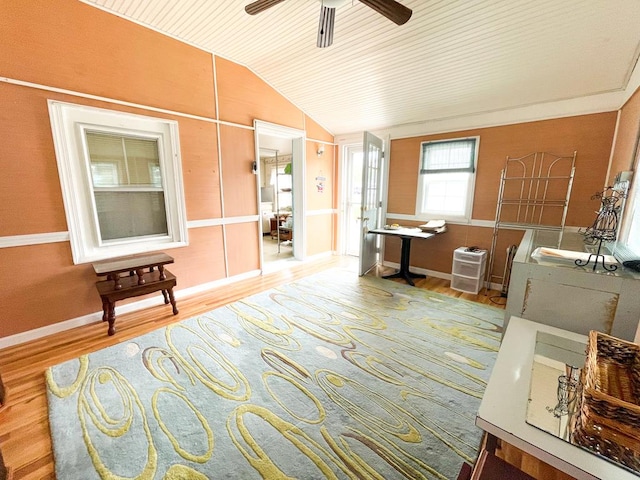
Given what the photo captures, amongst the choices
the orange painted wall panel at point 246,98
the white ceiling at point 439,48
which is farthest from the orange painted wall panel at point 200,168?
the white ceiling at point 439,48

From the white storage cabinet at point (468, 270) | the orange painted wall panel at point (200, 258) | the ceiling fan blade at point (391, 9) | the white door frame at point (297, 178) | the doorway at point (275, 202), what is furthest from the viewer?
the doorway at point (275, 202)

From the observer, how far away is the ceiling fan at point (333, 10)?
1.67 meters

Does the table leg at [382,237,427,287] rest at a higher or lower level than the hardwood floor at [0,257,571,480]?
higher

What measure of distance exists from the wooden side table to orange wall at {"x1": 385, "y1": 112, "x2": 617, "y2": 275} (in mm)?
3443

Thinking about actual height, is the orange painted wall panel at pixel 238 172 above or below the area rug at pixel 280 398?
above

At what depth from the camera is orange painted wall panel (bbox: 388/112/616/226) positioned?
277 cm

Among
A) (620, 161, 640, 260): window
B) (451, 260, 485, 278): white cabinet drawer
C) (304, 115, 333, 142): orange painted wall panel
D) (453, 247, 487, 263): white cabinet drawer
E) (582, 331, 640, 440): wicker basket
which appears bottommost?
(451, 260, 485, 278): white cabinet drawer

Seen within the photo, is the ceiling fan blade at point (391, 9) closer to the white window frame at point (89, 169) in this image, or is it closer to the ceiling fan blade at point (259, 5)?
the ceiling fan blade at point (259, 5)

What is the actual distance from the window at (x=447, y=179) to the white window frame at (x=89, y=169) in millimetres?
3423

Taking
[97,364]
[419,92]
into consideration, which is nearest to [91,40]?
[97,364]

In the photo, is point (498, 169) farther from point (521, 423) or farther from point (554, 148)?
point (521, 423)

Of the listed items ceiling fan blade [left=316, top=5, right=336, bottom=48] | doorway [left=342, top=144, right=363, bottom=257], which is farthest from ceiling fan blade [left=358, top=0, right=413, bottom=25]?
doorway [left=342, top=144, right=363, bottom=257]

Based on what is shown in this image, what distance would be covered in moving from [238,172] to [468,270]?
3.41 meters

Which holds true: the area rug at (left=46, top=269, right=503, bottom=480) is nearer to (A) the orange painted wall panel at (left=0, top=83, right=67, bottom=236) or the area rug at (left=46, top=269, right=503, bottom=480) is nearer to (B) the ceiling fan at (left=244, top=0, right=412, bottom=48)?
(A) the orange painted wall panel at (left=0, top=83, right=67, bottom=236)
